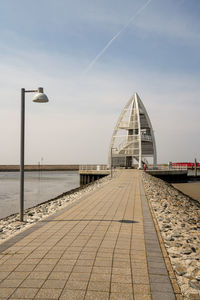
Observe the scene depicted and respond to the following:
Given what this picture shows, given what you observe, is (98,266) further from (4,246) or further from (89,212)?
(89,212)

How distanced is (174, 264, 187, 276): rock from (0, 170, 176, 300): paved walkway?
0.81ft

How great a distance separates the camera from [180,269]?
4.61 metres

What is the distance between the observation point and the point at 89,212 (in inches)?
367

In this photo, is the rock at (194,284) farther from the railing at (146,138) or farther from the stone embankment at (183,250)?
the railing at (146,138)

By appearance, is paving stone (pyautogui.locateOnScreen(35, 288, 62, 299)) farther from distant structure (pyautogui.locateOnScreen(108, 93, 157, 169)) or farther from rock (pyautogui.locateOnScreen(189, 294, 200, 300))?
distant structure (pyautogui.locateOnScreen(108, 93, 157, 169))

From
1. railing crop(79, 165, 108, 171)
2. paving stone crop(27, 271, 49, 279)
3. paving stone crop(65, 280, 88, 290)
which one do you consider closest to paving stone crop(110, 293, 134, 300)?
paving stone crop(65, 280, 88, 290)

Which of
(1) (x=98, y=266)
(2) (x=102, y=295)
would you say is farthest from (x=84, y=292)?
(1) (x=98, y=266)

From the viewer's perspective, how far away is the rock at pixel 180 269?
176 inches

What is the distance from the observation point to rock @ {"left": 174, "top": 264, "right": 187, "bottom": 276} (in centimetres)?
446

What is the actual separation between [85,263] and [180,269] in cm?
169

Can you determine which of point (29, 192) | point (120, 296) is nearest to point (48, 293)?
point (120, 296)

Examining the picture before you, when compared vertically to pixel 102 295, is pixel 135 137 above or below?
above

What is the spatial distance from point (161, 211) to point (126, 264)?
5480 mm

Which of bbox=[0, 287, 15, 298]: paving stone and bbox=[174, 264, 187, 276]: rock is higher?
bbox=[0, 287, 15, 298]: paving stone
